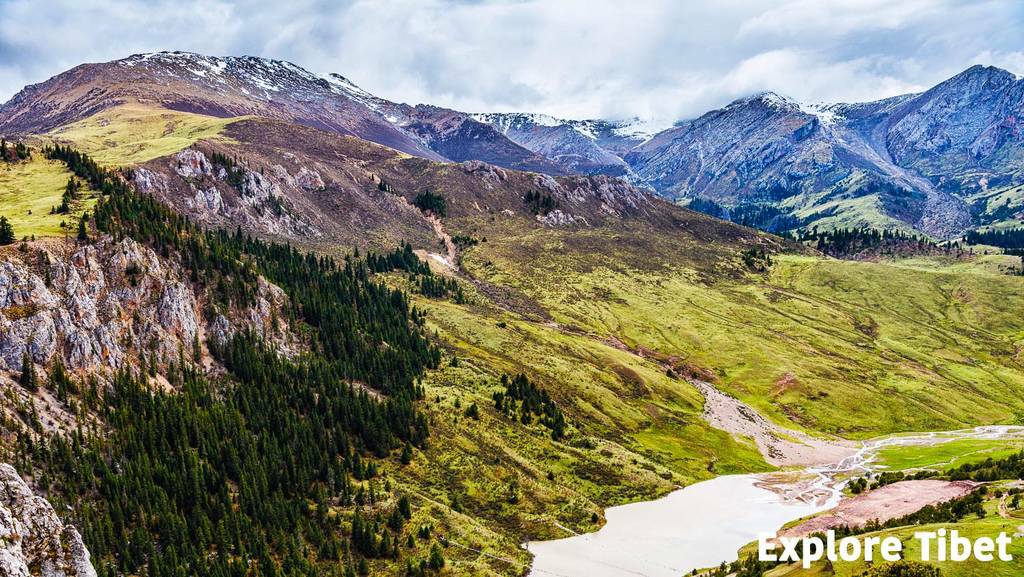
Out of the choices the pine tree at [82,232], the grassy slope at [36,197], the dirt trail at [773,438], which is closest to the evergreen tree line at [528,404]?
the dirt trail at [773,438]

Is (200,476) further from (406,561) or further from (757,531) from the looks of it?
(757,531)

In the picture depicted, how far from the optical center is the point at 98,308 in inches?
4245

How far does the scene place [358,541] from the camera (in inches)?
3593

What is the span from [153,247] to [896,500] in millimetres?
152736

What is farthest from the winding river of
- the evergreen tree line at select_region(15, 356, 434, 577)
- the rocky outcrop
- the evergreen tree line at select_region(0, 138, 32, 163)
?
the evergreen tree line at select_region(0, 138, 32, 163)

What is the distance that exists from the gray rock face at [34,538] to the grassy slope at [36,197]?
223 feet

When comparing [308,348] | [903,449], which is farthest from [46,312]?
[903,449]

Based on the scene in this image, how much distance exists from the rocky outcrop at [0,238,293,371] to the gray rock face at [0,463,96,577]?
35.3 meters

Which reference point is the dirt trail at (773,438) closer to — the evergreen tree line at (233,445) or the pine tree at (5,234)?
the evergreen tree line at (233,445)

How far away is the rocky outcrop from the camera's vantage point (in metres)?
93.6

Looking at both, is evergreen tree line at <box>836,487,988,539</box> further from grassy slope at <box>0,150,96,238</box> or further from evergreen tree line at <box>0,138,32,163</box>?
evergreen tree line at <box>0,138,32,163</box>

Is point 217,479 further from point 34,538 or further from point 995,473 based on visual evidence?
point 995,473

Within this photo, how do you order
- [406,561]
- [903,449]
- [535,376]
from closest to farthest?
[406,561], [903,449], [535,376]

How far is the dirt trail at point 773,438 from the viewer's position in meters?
155
